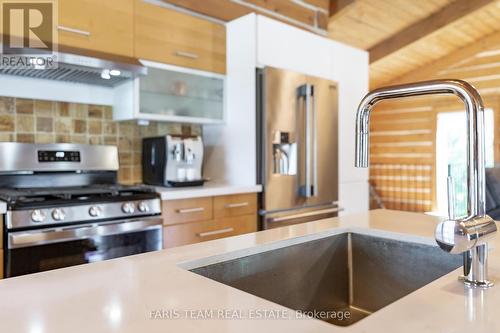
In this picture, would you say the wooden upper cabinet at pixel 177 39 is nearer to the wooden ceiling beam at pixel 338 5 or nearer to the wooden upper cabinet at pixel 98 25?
the wooden upper cabinet at pixel 98 25

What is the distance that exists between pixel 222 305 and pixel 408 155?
6555 millimetres

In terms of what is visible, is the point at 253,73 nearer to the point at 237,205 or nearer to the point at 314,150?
the point at 314,150

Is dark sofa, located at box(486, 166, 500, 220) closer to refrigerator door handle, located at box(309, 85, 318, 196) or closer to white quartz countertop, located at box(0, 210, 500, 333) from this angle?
refrigerator door handle, located at box(309, 85, 318, 196)

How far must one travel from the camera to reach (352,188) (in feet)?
11.8

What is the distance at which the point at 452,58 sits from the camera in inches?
237

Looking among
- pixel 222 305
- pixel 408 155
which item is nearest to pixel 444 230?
pixel 222 305

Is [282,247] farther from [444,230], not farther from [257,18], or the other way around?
[257,18]

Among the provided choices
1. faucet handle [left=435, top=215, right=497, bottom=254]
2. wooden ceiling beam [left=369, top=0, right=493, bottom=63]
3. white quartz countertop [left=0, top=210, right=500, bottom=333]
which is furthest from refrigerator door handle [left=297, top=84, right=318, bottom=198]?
wooden ceiling beam [left=369, top=0, right=493, bottom=63]

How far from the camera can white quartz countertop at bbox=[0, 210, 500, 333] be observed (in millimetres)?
605

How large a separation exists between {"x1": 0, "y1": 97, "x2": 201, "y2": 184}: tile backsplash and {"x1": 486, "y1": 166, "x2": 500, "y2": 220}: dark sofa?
2538 millimetres

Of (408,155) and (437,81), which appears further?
(408,155)

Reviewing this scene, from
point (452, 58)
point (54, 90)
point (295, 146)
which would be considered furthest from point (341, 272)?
point (452, 58)

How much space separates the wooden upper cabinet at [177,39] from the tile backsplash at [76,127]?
0.51 m

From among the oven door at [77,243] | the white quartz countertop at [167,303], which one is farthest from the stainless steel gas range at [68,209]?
the white quartz countertop at [167,303]
